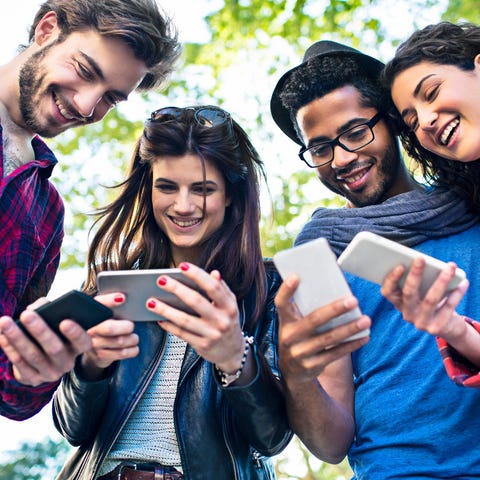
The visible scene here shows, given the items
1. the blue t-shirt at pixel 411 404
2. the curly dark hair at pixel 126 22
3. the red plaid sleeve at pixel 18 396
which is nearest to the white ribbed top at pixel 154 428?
the red plaid sleeve at pixel 18 396

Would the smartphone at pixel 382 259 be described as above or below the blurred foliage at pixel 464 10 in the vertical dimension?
below

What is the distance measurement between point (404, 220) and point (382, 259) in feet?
3.38

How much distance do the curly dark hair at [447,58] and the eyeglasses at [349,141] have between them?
0.73 ft

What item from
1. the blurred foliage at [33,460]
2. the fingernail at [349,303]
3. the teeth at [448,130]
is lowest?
the blurred foliage at [33,460]

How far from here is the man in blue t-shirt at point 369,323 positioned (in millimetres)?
2109

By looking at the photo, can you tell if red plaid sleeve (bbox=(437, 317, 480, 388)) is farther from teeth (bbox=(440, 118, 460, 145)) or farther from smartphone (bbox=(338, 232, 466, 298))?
teeth (bbox=(440, 118, 460, 145))

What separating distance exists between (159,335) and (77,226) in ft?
20.7

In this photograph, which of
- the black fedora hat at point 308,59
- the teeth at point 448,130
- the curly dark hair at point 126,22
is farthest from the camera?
the black fedora hat at point 308,59

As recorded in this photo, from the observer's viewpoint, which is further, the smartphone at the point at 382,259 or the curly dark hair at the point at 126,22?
the curly dark hair at the point at 126,22

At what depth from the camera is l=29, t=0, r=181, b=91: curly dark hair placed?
10.5ft

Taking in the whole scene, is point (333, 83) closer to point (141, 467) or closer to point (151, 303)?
point (151, 303)

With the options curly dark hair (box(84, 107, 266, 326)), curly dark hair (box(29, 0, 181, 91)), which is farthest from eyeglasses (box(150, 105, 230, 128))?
curly dark hair (box(29, 0, 181, 91))

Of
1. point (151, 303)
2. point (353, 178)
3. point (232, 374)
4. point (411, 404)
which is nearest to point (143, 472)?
point (232, 374)

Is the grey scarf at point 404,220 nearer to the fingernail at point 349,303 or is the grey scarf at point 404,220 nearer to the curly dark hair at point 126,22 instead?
the fingernail at point 349,303
